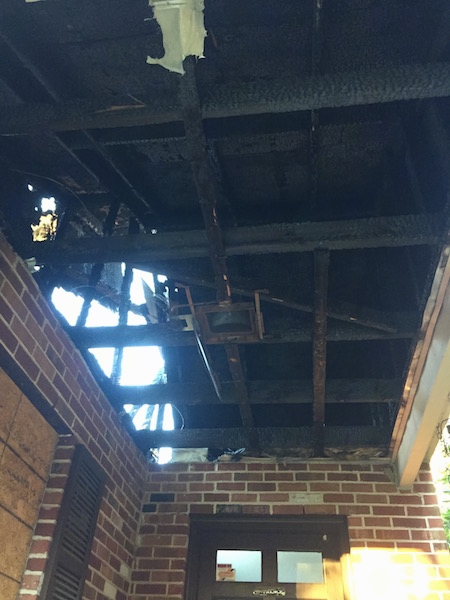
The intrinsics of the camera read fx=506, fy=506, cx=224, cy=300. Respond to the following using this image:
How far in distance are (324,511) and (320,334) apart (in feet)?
4.87

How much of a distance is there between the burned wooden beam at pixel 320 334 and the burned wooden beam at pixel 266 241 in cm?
8

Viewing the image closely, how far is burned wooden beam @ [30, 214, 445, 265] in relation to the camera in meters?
1.78

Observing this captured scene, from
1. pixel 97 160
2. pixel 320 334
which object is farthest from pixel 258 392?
pixel 97 160

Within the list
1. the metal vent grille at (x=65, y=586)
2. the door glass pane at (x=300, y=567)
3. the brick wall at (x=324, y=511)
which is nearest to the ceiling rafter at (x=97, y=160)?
the metal vent grille at (x=65, y=586)

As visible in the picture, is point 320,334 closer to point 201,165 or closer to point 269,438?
point 201,165

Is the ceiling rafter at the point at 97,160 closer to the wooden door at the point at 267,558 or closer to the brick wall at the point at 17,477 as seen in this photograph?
the brick wall at the point at 17,477

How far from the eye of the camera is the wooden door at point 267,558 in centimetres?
295

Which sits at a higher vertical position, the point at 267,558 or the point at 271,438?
the point at 271,438

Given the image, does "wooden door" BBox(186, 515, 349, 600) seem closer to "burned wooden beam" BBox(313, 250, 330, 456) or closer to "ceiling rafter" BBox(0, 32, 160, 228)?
"burned wooden beam" BBox(313, 250, 330, 456)

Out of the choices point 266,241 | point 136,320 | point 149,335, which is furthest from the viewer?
point 136,320

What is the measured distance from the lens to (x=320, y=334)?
2223 millimetres

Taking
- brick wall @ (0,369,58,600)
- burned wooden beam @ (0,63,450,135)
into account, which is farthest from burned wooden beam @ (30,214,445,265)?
brick wall @ (0,369,58,600)

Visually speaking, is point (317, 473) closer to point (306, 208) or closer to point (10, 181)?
point (306, 208)

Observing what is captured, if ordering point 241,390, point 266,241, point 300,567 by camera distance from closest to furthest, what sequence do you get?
1. point 266,241
2. point 241,390
3. point 300,567
